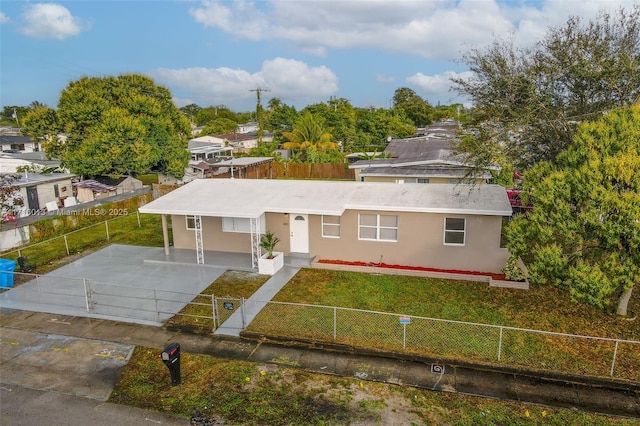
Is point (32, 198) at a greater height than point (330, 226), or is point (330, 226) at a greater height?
point (330, 226)

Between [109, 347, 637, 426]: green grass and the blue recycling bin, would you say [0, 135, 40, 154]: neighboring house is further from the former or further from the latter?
[109, 347, 637, 426]: green grass

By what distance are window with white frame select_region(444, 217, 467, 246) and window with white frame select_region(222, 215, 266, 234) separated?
8.18m

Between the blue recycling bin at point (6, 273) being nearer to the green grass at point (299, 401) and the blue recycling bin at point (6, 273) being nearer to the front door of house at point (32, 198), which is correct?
the green grass at point (299, 401)

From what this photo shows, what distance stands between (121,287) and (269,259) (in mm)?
5214

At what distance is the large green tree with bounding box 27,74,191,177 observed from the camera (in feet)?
108

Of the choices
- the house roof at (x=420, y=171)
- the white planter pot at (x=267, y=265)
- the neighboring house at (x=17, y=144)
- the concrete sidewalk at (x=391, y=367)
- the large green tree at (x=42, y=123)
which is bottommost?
the concrete sidewalk at (x=391, y=367)

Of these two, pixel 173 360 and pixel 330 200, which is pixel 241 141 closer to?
pixel 330 200

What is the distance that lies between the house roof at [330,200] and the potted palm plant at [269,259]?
1.12 meters

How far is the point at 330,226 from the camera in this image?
1770cm

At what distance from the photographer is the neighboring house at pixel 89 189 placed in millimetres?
32000

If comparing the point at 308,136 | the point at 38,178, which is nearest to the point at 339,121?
the point at 308,136

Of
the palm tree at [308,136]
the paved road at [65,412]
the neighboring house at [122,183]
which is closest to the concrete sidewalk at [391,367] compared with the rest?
the paved road at [65,412]

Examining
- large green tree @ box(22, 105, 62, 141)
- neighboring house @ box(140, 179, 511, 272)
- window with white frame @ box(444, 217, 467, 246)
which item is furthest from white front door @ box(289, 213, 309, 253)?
large green tree @ box(22, 105, 62, 141)

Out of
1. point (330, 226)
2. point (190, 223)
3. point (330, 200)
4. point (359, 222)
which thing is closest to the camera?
point (359, 222)
